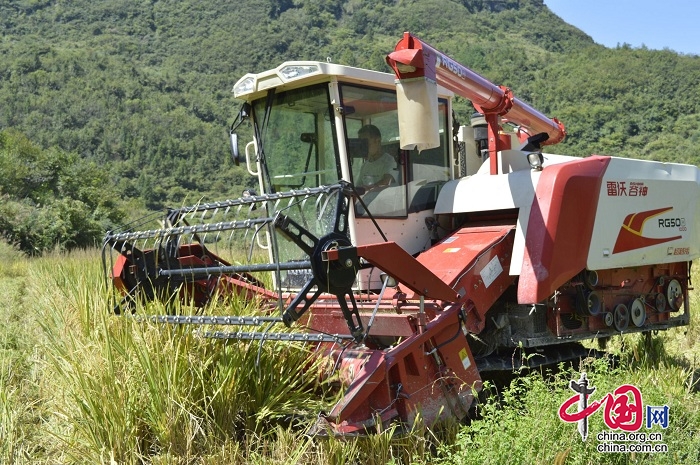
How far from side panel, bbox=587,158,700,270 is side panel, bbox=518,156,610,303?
142mm

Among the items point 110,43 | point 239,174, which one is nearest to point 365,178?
point 239,174

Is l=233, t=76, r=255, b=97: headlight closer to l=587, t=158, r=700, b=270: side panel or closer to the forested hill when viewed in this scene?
l=587, t=158, r=700, b=270: side panel

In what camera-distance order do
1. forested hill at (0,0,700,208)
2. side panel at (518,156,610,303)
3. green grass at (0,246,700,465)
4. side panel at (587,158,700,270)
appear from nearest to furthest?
green grass at (0,246,700,465), side panel at (518,156,610,303), side panel at (587,158,700,270), forested hill at (0,0,700,208)

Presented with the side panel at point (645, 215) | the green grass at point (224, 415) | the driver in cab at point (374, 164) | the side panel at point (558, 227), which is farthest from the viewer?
the driver in cab at point (374, 164)

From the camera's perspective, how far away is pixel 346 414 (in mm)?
3645

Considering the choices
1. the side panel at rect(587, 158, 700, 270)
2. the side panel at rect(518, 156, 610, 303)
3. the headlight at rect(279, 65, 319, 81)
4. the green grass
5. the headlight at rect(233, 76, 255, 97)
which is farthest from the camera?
the headlight at rect(233, 76, 255, 97)

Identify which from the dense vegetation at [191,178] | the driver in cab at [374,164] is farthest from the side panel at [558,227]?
the driver in cab at [374,164]

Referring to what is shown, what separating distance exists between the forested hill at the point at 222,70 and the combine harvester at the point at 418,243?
29.8m

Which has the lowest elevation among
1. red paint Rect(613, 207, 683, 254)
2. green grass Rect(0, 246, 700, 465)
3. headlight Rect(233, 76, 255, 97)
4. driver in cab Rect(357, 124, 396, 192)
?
green grass Rect(0, 246, 700, 465)

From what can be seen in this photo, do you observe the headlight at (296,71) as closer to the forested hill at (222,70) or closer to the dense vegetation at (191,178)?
the dense vegetation at (191,178)

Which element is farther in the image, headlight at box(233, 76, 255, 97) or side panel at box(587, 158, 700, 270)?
headlight at box(233, 76, 255, 97)

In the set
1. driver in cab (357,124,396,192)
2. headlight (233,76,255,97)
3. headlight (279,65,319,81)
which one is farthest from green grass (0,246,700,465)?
headlight (233,76,255,97)

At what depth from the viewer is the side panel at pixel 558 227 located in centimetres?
472

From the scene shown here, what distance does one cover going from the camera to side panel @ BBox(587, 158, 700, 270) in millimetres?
5160
